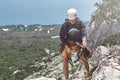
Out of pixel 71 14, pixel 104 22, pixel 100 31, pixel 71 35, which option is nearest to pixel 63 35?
pixel 71 35

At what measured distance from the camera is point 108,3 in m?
38.9

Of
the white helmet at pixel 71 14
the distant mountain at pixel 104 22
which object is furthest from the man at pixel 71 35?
the distant mountain at pixel 104 22

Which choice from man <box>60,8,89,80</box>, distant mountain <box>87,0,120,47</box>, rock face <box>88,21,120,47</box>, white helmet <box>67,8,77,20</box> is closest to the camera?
white helmet <box>67,8,77,20</box>

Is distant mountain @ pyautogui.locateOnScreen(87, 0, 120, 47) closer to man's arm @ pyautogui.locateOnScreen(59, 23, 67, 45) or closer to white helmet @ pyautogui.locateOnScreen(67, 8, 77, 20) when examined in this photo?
man's arm @ pyautogui.locateOnScreen(59, 23, 67, 45)

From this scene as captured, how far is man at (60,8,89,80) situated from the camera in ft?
51.7

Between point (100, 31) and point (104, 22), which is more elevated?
point (104, 22)

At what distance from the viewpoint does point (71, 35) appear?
16109 millimetres

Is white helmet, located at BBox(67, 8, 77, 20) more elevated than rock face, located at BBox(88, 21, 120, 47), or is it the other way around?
white helmet, located at BBox(67, 8, 77, 20)

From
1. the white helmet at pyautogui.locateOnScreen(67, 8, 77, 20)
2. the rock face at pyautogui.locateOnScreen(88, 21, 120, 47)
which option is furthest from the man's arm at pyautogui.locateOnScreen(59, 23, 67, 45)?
the rock face at pyautogui.locateOnScreen(88, 21, 120, 47)

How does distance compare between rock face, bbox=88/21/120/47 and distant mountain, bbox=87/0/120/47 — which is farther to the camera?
distant mountain, bbox=87/0/120/47

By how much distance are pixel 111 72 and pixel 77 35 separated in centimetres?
323

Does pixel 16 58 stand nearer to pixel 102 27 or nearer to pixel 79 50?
pixel 102 27

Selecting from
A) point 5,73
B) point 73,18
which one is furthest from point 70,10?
point 5,73

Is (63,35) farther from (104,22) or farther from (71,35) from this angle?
(104,22)
